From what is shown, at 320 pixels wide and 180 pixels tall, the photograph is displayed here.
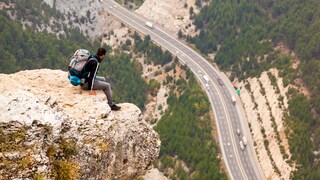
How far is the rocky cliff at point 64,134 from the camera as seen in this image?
21.1 m

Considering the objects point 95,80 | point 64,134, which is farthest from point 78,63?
point 64,134

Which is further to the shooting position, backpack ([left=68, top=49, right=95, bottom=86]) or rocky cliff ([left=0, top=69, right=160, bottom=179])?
backpack ([left=68, top=49, right=95, bottom=86])

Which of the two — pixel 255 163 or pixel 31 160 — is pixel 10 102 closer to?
pixel 31 160

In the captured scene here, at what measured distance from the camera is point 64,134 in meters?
24.1

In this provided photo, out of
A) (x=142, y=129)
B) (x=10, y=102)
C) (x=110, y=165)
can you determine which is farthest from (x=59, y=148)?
(x=142, y=129)

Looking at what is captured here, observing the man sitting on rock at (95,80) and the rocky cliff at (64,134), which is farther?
the man sitting on rock at (95,80)

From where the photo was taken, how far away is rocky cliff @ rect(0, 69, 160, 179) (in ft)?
69.3

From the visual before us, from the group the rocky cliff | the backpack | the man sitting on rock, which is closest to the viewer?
the rocky cliff

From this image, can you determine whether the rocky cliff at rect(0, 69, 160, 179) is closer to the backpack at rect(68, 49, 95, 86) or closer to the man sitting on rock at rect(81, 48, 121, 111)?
the man sitting on rock at rect(81, 48, 121, 111)

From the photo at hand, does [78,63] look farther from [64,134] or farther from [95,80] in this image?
[64,134]

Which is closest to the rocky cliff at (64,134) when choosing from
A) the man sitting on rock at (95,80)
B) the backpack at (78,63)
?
the man sitting on rock at (95,80)

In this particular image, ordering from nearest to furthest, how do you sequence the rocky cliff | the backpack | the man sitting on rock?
the rocky cliff < the backpack < the man sitting on rock

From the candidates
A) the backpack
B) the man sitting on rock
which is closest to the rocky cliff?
the man sitting on rock

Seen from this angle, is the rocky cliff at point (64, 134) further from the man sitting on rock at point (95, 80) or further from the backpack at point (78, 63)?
the backpack at point (78, 63)
